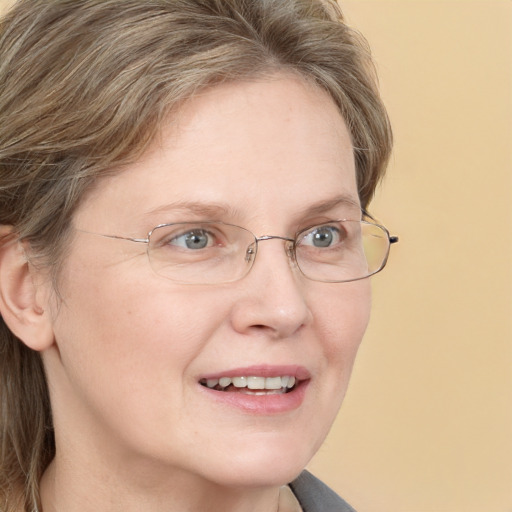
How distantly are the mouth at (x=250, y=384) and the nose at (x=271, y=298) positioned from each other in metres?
0.09

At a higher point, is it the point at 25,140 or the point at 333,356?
the point at 25,140

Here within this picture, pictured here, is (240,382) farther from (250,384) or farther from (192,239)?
(192,239)

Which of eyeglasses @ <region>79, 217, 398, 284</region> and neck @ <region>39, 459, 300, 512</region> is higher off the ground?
eyeglasses @ <region>79, 217, 398, 284</region>

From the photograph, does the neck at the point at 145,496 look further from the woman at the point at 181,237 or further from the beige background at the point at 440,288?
the beige background at the point at 440,288

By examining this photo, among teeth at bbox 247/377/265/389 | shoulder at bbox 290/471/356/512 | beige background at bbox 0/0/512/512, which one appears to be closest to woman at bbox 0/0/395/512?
teeth at bbox 247/377/265/389

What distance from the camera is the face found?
2.25 meters

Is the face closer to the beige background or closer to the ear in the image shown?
the ear

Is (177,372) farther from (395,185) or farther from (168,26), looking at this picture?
(395,185)

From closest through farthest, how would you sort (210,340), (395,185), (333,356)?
(210,340) → (333,356) → (395,185)

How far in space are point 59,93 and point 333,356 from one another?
71 centimetres

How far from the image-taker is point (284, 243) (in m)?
2.30

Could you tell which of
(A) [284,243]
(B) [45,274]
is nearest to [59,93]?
(B) [45,274]

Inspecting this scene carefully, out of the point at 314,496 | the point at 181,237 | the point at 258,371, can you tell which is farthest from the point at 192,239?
the point at 314,496

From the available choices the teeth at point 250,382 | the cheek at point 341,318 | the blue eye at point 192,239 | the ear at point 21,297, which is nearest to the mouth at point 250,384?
the teeth at point 250,382
